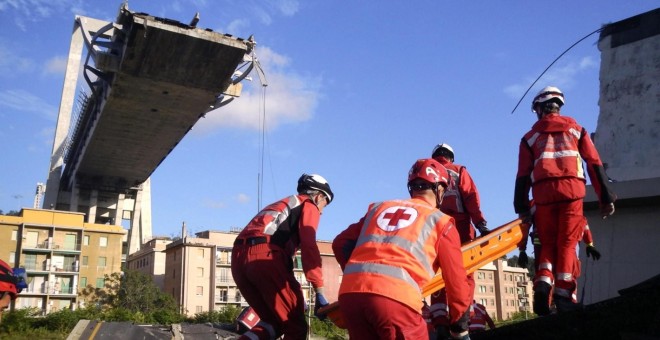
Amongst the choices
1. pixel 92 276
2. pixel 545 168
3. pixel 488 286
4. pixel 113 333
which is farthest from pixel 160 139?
pixel 488 286

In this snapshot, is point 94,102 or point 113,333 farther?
point 94,102

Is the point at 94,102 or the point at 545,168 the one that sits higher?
the point at 94,102

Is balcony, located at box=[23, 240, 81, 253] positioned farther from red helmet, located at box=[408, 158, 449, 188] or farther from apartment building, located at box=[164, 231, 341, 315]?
red helmet, located at box=[408, 158, 449, 188]

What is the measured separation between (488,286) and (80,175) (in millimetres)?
67700

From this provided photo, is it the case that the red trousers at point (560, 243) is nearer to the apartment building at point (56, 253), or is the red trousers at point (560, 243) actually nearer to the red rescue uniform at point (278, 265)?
the red rescue uniform at point (278, 265)

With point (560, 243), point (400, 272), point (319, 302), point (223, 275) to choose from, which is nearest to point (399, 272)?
point (400, 272)

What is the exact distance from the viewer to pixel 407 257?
11.0 ft

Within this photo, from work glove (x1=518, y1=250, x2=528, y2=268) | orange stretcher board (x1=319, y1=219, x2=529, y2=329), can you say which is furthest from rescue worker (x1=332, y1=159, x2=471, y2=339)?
work glove (x1=518, y1=250, x2=528, y2=268)

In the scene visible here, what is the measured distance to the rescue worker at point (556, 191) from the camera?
5.18 meters

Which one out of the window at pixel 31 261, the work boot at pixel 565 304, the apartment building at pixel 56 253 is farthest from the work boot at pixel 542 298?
the window at pixel 31 261

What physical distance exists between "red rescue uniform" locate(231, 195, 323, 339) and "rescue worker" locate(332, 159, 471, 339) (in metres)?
1.44

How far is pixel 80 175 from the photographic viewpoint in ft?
240

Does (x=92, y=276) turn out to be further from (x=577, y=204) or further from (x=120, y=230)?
(x=577, y=204)

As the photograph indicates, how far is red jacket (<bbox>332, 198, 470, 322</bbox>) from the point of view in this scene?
3.31 metres
